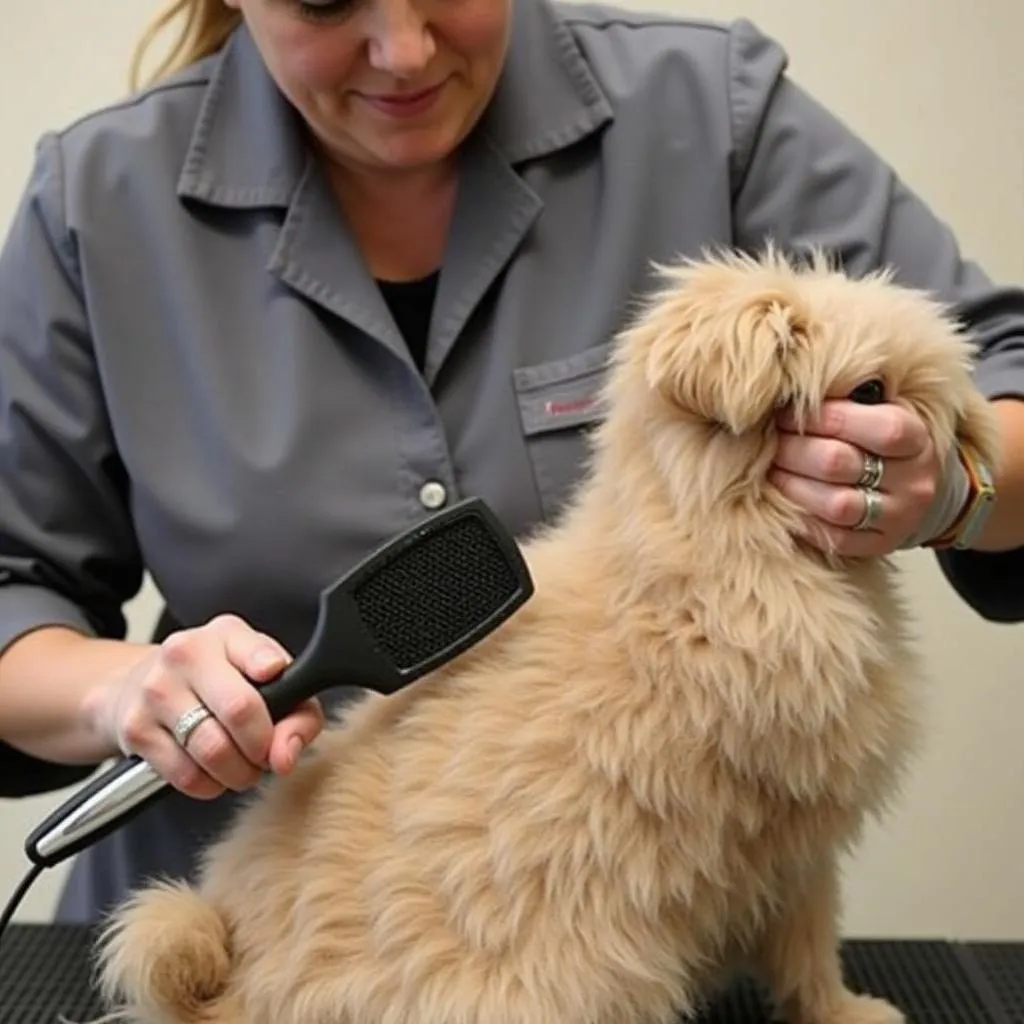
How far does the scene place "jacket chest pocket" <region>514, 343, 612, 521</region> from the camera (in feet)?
3.11

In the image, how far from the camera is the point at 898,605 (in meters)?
0.76

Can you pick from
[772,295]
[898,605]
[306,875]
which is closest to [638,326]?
[772,295]

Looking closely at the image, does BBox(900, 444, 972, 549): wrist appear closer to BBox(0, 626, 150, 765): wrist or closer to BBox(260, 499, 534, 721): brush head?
BBox(260, 499, 534, 721): brush head

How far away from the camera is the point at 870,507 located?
0.70 m

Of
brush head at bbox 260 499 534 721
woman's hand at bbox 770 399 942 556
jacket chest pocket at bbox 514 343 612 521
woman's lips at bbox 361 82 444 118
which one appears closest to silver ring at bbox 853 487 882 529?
woman's hand at bbox 770 399 942 556

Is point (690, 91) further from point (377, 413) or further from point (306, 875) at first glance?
point (306, 875)

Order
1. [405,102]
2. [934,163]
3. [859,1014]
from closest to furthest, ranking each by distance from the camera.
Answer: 1. [859,1014]
2. [405,102]
3. [934,163]

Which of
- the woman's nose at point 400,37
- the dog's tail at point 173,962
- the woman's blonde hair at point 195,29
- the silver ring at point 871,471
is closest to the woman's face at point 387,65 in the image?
the woman's nose at point 400,37

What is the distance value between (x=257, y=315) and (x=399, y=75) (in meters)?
0.18

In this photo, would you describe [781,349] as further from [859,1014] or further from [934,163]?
[934,163]

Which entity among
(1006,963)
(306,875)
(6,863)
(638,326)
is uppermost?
(638,326)

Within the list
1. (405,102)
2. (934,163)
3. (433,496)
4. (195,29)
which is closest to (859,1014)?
(433,496)

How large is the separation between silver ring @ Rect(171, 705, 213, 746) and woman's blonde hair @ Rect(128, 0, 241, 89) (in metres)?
0.51

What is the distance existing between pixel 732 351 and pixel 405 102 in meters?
0.33
